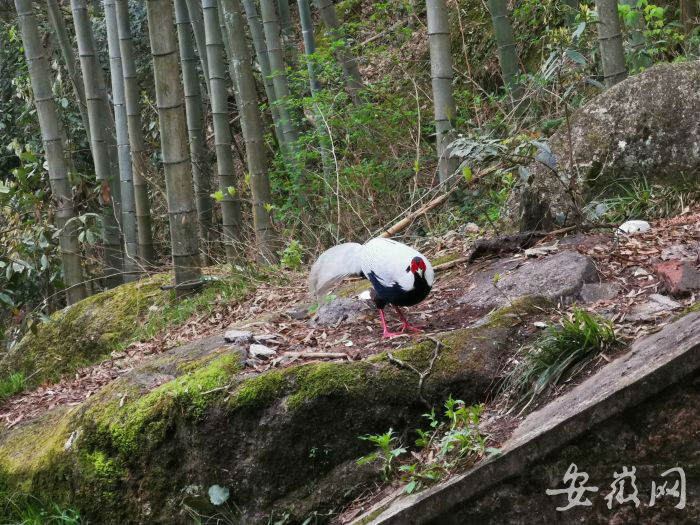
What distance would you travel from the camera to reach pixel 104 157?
329 inches

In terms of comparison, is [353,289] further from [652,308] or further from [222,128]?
[222,128]

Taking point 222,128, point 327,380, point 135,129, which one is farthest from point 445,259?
point 135,129

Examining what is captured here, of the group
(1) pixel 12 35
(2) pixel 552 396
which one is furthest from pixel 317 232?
(1) pixel 12 35

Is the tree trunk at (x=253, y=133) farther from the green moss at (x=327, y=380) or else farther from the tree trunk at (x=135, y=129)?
the green moss at (x=327, y=380)

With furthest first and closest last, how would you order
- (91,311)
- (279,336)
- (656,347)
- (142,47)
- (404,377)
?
(142,47), (91,311), (279,336), (404,377), (656,347)

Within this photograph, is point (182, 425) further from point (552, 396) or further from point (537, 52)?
point (537, 52)

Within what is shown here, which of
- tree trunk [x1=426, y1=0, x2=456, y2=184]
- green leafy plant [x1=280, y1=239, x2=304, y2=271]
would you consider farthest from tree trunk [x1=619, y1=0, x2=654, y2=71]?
green leafy plant [x1=280, y1=239, x2=304, y2=271]

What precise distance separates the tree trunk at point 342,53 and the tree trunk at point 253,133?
1394 mm

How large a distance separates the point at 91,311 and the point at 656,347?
532 centimetres

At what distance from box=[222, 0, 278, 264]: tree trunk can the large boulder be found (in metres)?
2.35

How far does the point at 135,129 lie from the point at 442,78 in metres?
2.97

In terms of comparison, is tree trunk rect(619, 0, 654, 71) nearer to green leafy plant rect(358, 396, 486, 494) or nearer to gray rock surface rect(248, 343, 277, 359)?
gray rock surface rect(248, 343, 277, 359)

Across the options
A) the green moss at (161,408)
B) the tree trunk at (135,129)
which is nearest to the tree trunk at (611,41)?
the green moss at (161,408)

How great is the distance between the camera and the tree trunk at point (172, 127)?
6.24 m
